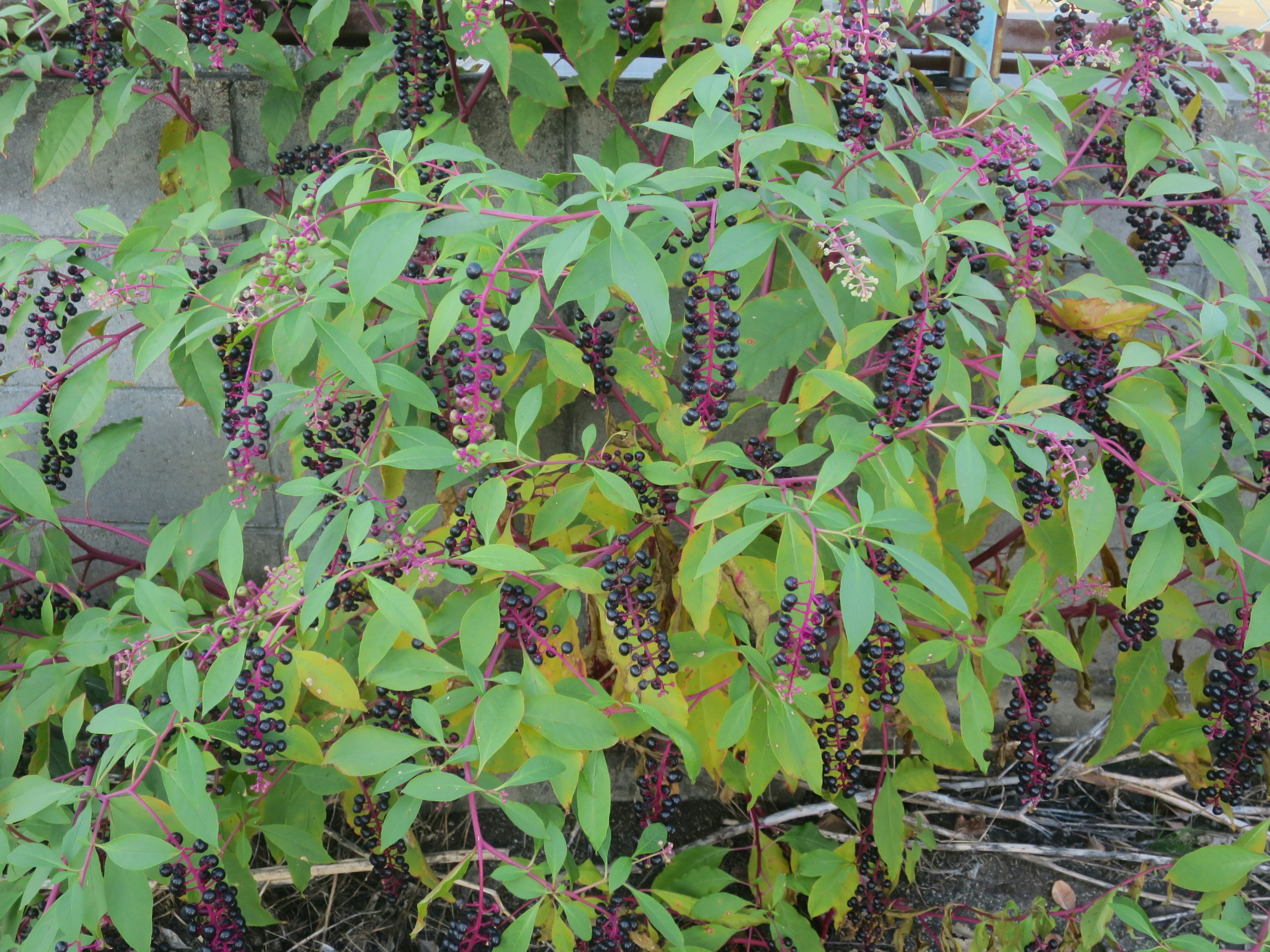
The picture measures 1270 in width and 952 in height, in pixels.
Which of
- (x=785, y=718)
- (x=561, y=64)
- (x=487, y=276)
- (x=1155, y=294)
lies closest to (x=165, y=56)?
(x=561, y=64)

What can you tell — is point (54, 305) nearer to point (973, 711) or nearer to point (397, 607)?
point (397, 607)

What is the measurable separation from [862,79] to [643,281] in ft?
1.60

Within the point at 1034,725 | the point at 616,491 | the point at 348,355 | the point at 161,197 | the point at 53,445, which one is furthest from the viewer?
the point at 161,197

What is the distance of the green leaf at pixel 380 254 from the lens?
3.46ft

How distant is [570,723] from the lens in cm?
124

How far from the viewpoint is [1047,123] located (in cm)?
156

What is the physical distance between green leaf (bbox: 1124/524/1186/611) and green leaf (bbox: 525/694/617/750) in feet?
2.53

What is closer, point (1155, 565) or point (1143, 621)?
point (1155, 565)

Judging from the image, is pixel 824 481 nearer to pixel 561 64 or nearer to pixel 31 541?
pixel 561 64

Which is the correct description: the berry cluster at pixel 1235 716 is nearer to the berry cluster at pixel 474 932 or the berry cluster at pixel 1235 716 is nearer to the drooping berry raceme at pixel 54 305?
the berry cluster at pixel 474 932

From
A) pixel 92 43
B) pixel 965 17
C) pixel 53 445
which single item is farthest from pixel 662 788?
pixel 92 43

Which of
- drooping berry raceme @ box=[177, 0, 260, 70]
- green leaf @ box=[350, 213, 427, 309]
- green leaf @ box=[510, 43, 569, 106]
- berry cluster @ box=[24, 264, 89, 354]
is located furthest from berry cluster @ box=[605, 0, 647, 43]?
berry cluster @ box=[24, 264, 89, 354]

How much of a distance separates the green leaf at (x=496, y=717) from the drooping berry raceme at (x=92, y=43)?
5.00 ft

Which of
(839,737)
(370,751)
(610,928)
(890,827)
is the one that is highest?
(370,751)
